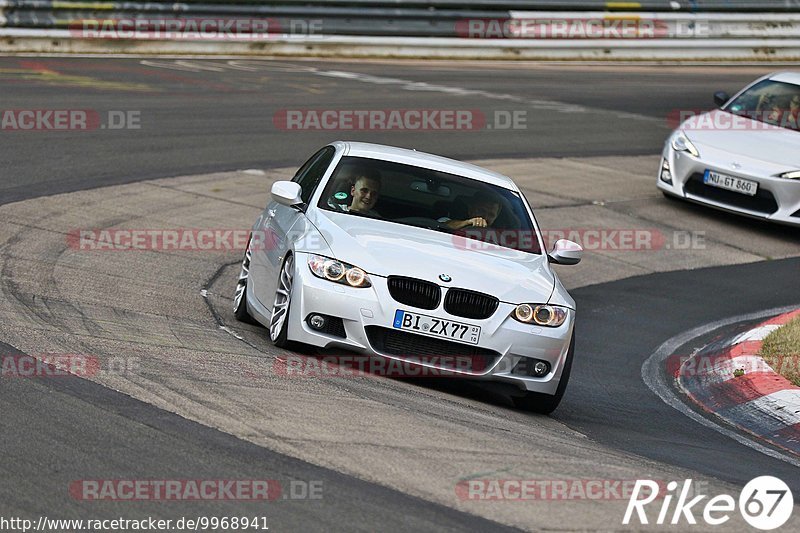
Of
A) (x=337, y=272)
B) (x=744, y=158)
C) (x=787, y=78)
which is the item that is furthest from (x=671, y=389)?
(x=787, y=78)

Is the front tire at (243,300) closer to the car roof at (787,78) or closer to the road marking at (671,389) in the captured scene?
the road marking at (671,389)

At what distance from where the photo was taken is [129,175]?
47.4ft

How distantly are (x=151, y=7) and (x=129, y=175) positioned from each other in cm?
1065

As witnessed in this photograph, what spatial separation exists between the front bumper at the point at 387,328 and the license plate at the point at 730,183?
7.42 metres

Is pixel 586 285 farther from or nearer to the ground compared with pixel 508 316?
nearer to the ground

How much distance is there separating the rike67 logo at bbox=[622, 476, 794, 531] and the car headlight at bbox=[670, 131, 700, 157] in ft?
30.6

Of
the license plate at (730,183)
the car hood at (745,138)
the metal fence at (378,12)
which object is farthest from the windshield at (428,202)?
the metal fence at (378,12)

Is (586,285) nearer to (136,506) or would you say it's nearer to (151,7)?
(136,506)

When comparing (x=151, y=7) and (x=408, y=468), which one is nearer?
(x=408, y=468)

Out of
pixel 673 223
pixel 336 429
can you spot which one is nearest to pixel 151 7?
pixel 673 223

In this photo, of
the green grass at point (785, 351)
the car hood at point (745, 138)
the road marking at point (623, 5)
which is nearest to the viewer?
the green grass at point (785, 351)

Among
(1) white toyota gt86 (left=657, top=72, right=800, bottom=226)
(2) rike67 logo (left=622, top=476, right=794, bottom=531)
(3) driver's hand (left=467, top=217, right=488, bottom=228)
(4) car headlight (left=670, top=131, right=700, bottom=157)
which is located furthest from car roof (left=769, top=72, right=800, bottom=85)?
(2) rike67 logo (left=622, top=476, right=794, bottom=531)

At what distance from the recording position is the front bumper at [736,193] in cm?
1458

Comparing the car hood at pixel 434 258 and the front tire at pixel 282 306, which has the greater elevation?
→ the car hood at pixel 434 258
